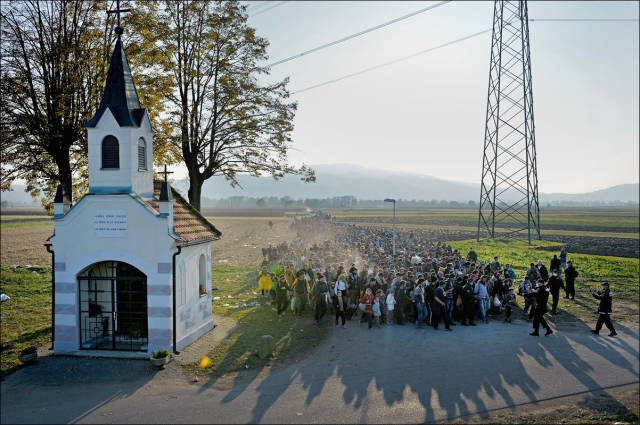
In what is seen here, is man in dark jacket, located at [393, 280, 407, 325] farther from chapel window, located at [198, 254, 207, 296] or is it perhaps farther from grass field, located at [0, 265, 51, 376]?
grass field, located at [0, 265, 51, 376]

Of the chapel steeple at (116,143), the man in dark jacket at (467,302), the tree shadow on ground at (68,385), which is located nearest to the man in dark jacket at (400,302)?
the man in dark jacket at (467,302)

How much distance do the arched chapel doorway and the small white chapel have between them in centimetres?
3

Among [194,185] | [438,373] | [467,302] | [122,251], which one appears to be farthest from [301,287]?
[194,185]

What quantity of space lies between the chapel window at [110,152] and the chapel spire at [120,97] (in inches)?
23.2

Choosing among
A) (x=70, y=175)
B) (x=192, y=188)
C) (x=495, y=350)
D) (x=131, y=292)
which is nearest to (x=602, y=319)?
(x=495, y=350)

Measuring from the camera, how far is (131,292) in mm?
13062

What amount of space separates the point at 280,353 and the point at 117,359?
4.67 metres

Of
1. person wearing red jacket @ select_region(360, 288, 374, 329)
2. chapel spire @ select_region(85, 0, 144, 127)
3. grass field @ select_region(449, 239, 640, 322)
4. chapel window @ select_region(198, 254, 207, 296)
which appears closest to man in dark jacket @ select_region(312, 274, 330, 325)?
person wearing red jacket @ select_region(360, 288, 374, 329)

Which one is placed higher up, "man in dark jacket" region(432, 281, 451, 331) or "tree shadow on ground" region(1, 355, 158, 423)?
"man in dark jacket" region(432, 281, 451, 331)

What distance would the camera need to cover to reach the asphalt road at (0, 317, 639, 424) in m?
9.33

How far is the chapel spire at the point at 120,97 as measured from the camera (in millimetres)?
13570

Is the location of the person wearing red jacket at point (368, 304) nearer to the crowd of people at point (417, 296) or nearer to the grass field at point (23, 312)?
the crowd of people at point (417, 296)

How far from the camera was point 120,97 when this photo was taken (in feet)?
45.5

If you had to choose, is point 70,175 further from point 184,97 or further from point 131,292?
point 131,292
